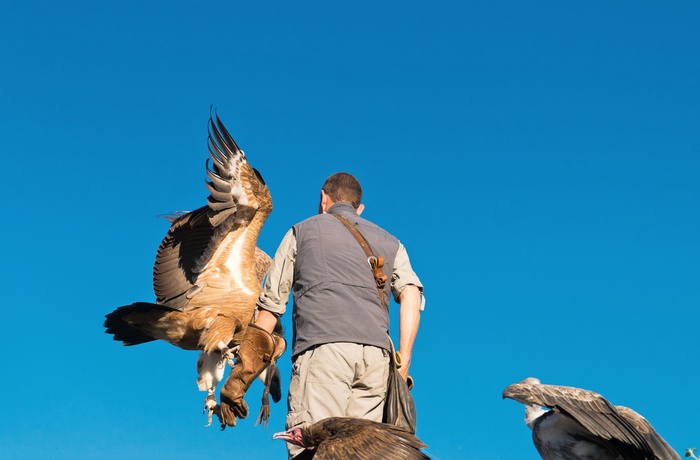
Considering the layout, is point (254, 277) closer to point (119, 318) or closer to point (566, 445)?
point (119, 318)

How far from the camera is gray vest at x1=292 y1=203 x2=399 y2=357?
5465mm

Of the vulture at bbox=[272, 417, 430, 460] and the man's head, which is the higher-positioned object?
the man's head

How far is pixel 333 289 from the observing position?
5.57 m

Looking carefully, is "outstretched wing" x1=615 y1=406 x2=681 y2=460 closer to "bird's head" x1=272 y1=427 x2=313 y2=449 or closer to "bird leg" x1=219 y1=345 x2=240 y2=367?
"bird's head" x1=272 y1=427 x2=313 y2=449

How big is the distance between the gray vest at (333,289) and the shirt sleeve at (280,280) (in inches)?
1.9

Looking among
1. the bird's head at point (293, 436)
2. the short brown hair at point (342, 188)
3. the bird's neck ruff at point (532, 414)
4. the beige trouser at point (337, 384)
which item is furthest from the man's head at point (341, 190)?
the bird's neck ruff at point (532, 414)

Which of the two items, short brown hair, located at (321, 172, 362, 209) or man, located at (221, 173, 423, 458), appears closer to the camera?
man, located at (221, 173, 423, 458)

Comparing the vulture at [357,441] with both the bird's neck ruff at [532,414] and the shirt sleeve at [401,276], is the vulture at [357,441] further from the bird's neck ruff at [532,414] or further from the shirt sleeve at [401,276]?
the bird's neck ruff at [532,414]

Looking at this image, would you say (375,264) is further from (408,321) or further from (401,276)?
(408,321)

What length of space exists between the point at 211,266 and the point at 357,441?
5.11m

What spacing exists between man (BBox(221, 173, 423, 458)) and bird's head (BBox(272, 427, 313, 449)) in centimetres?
6

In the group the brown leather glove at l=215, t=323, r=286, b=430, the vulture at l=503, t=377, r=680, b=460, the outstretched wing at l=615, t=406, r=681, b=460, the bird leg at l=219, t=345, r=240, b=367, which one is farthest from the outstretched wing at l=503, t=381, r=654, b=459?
the bird leg at l=219, t=345, r=240, b=367

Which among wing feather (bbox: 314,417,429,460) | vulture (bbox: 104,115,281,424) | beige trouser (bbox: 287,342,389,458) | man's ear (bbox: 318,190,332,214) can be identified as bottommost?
wing feather (bbox: 314,417,429,460)

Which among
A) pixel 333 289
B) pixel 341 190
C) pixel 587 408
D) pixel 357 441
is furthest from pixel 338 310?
pixel 587 408
